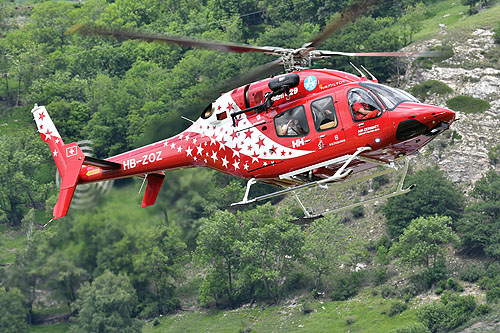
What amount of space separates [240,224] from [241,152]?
5415 centimetres

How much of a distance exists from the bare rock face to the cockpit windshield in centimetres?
5068

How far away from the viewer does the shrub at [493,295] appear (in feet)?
234

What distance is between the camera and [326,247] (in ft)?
259

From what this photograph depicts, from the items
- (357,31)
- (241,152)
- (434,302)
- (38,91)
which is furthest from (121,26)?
(241,152)

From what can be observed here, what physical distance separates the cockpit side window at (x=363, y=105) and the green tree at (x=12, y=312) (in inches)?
2033

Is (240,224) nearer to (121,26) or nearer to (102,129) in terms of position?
(102,129)

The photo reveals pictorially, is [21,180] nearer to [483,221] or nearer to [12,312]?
[12,312]

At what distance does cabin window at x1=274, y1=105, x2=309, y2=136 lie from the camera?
30.6 metres

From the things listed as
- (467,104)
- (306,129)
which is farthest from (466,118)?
(306,129)

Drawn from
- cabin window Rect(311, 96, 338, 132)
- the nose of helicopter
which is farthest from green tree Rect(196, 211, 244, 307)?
the nose of helicopter

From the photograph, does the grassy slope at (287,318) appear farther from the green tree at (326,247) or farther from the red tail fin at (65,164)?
the red tail fin at (65,164)

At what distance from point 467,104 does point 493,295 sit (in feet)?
57.3

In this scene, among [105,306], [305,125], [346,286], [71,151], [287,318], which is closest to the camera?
[305,125]

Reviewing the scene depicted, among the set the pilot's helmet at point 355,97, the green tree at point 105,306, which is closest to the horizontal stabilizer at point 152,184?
the pilot's helmet at point 355,97
